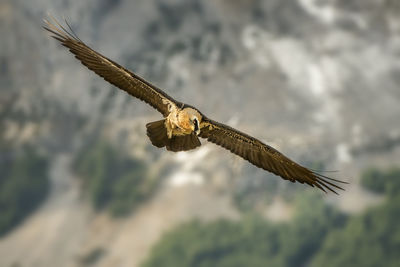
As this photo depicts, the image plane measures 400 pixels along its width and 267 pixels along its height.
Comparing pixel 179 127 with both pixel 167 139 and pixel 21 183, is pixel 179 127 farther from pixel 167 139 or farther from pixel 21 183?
pixel 21 183

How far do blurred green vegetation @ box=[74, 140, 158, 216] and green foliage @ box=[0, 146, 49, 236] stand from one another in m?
8.22

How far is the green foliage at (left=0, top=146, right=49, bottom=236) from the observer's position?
121m

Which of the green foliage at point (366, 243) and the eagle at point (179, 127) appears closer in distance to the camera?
the eagle at point (179, 127)

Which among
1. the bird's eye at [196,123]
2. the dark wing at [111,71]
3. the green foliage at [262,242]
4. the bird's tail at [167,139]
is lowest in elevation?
the bird's eye at [196,123]

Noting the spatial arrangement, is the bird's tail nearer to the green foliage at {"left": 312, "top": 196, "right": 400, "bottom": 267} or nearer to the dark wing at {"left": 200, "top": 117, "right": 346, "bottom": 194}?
the dark wing at {"left": 200, "top": 117, "right": 346, "bottom": 194}

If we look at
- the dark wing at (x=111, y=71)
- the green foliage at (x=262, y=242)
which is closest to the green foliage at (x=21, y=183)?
the green foliage at (x=262, y=242)

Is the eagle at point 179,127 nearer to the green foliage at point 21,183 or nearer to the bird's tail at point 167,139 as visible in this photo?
the bird's tail at point 167,139

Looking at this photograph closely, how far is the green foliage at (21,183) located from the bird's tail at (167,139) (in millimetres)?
106473

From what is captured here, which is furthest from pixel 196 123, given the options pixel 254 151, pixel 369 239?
pixel 369 239

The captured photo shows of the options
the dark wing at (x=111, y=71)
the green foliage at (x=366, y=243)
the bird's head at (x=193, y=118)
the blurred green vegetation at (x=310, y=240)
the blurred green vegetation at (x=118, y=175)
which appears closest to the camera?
the dark wing at (x=111, y=71)

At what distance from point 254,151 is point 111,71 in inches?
187

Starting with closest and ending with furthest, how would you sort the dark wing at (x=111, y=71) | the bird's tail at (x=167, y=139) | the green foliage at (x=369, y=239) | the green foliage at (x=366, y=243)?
1. the dark wing at (x=111, y=71)
2. the bird's tail at (x=167, y=139)
3. the green foliage at (x=366, y=243)
4. the green foliage at (x=369, y=239)

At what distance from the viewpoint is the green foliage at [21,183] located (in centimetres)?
12056

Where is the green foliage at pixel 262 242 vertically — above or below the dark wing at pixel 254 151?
above
